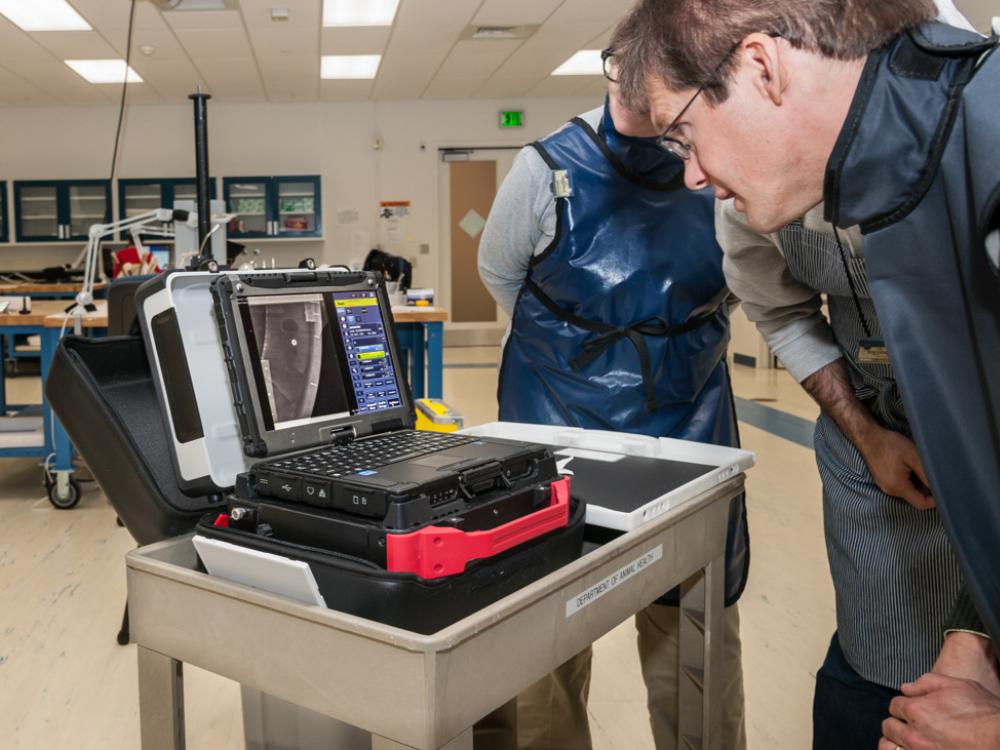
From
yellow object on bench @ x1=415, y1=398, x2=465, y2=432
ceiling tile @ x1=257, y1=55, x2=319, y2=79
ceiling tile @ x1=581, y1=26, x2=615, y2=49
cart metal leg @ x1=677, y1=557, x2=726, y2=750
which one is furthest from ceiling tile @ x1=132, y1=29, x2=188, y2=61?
cart metal leg @ x1=677, y1=557, x2=726, y2=750

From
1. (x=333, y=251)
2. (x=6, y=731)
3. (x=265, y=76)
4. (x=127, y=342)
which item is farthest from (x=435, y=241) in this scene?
(x=127, y=342)

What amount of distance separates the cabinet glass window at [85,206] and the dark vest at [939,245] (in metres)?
8.60

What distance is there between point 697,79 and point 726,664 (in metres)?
1.02

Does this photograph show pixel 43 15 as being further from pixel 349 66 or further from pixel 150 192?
pixel 150 192

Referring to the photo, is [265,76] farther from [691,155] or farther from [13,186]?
[691,155]

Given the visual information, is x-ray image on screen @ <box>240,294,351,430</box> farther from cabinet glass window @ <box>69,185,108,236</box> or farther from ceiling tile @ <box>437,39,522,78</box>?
cabinet glass window @ <box>69,185,108,236</box>

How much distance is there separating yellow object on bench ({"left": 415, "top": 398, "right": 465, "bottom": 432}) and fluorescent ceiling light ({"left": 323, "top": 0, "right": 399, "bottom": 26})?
14.8 ft

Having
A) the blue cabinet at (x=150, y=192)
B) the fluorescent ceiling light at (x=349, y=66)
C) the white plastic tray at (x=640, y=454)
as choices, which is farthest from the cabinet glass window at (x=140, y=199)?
the white plastic tray at (x=640, y=454)

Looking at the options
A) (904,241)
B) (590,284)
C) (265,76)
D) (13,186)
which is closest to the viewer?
(904,241)

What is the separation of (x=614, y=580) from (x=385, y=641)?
26 centimetres

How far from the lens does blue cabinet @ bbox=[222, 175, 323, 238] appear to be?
8109 millimetres

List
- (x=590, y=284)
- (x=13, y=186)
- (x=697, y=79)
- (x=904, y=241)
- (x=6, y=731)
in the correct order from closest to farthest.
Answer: (x=904, y=241), (x=697, y=79), (x=590, y=284), (x=6, y=731), (x=13, y=186)

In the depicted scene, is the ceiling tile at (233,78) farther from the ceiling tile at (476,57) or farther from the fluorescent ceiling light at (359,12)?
the ceiling tile at (476,57)

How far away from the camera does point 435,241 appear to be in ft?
28.1
